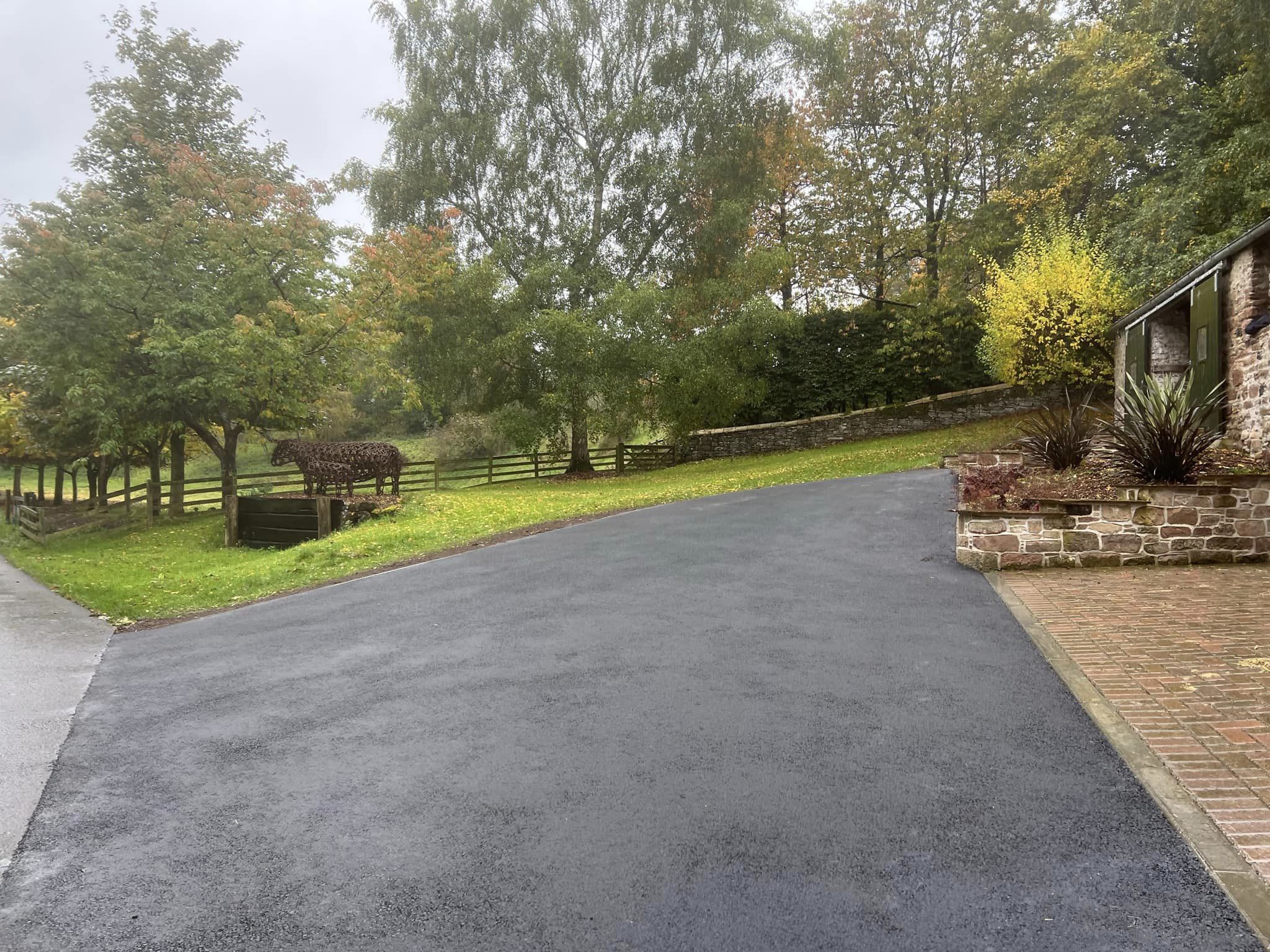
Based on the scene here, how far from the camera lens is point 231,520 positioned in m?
15.4

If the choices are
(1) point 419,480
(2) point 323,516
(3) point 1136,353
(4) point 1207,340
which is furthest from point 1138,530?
(1) point 419,480

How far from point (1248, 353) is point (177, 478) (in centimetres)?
2373

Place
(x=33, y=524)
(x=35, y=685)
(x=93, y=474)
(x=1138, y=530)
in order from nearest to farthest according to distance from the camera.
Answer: (x=35, y=685) < (x=1138, y=530) < (x=33, y=524) < (x=93, y=474)

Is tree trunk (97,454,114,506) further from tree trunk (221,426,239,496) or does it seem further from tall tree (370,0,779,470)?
tall tree (370,0,779,470)

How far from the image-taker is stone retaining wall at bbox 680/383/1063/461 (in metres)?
25.0

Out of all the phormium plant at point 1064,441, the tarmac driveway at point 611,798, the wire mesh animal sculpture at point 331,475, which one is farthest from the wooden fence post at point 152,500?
the phormium plant at point 1064,441

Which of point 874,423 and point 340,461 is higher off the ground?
point 874,423

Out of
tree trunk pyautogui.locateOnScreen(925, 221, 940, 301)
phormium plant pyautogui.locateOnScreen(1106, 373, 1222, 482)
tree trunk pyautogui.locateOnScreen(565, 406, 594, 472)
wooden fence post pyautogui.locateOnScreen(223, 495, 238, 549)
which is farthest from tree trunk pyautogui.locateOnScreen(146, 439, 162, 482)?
phormium plant pyautogui.locateOnScreen(1106, 373, 1222, 482)

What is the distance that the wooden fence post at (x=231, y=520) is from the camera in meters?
15.3

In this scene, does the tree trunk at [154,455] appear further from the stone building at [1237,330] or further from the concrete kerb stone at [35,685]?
the stone building at [1237,330]

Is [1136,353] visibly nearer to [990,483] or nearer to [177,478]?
[990,483]

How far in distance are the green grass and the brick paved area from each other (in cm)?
785

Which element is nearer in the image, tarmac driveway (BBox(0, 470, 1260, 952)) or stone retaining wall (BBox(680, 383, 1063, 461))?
tarmac driveway (BBox(0, 470, 1260, 952))

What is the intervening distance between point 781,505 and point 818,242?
15722 mm
